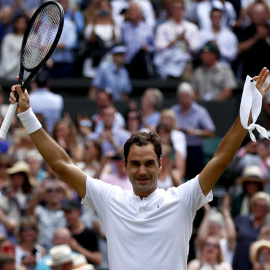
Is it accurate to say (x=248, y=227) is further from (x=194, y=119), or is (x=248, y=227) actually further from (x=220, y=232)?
(x=194, y=119)

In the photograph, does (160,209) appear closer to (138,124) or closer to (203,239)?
(203,239)

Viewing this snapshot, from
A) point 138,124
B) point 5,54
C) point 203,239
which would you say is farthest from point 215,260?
point 5,54

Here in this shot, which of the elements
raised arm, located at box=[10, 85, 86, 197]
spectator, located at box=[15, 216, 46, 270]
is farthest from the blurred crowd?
raised arm, located at box=[10, 85, 86, 197]

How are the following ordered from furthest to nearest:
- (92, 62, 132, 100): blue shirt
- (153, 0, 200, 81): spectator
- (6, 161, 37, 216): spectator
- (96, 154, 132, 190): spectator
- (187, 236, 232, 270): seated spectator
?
(153, 0, 200, 81): spectator
(92, 62, 132, 100): blue shirt
(6, 161, 37, 216): spectator
(96, 154, 132, 190): spectator
(187, 236, 232, 270): seated spectator

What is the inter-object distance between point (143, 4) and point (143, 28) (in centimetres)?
86

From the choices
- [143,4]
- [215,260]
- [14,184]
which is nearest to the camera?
[215,260]

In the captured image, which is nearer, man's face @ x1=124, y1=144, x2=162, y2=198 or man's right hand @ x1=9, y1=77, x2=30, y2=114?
man's face @ x1=124, y1=144, x2=162, y2=198

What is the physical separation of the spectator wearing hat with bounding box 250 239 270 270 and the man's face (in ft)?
13.0

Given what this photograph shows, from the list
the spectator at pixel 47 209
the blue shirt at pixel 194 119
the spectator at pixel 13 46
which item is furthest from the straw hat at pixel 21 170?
the spectator at pixel 13 46

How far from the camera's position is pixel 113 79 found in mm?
13992

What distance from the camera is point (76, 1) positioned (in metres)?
15.6

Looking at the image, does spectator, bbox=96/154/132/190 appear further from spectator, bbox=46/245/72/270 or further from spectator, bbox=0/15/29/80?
spectator, bbox=0/15/29/80

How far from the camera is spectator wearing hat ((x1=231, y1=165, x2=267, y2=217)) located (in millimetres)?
10625

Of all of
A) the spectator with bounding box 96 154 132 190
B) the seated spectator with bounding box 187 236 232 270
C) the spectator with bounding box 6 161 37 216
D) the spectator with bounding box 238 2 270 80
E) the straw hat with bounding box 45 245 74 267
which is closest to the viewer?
the straw hat with bounding box 45 245 74 267
